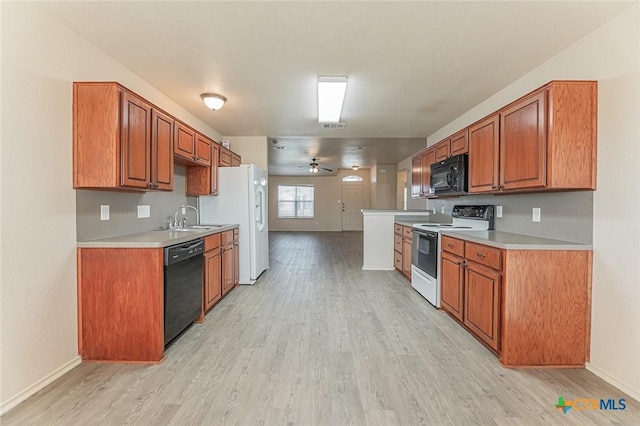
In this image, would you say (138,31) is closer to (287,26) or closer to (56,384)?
(287,26)

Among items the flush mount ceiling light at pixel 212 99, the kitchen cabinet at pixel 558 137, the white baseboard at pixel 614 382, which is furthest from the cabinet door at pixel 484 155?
the flush mount ceiling light at pixel 212 99

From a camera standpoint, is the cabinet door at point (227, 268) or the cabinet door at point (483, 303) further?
the cabinet door at point (227, 268)

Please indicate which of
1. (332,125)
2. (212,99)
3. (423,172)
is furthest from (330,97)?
(423,172)

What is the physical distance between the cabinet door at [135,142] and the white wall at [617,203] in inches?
138

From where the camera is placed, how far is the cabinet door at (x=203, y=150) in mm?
3592

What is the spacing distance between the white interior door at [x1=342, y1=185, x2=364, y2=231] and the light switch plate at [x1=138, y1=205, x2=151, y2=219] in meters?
10.1

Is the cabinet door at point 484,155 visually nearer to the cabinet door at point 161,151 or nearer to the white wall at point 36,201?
the cabinet door at point 161,151

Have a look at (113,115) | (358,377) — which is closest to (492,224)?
(358,377)

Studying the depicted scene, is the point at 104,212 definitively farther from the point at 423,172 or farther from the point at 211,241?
the point at 423,172

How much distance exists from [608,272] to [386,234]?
11.5 feet

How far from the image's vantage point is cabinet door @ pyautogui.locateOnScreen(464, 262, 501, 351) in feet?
7.54

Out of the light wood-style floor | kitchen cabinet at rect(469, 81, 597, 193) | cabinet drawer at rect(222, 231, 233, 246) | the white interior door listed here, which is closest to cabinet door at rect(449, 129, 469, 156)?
kitchen cabinet at rect(469, 81, 597, 193)

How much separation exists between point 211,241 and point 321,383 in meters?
2.01

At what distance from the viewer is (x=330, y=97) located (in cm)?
332
